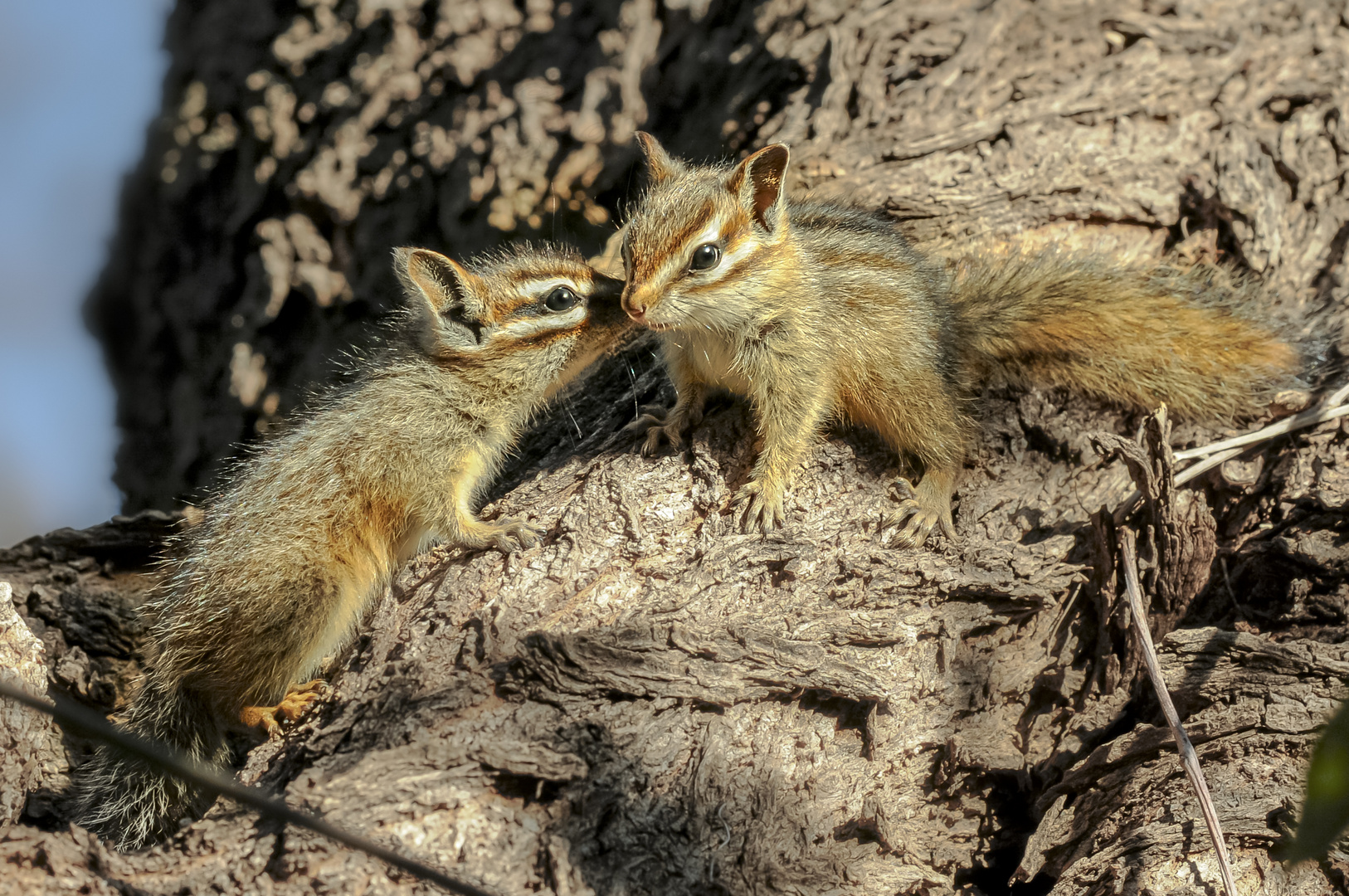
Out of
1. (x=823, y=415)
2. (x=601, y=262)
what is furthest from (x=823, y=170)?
(x=823, y=415)

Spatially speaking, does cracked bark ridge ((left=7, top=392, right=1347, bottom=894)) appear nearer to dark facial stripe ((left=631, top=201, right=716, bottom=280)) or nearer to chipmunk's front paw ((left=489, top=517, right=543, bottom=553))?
chipmunk's front paw ((left=489, top=517, right=543, bottom=553))

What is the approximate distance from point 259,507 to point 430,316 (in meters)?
1.00

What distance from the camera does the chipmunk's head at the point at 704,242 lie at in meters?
3.29

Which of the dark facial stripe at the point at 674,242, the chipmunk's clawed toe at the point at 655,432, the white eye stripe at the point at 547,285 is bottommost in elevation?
the chipmunk's clawed toe at the point at 655,432

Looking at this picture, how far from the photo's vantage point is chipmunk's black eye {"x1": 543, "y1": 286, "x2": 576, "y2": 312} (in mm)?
3799

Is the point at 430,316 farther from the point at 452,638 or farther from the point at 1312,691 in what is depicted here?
the point at 1312,691

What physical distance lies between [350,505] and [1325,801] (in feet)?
11.0

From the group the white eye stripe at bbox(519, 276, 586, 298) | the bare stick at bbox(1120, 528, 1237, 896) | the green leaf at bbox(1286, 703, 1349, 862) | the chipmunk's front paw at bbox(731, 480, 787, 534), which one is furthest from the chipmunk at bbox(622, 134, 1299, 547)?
the green leaf at bbox(1286, 703, 1349, 862)

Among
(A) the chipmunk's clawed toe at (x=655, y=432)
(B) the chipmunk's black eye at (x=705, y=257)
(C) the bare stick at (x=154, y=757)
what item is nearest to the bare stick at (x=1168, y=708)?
(A) the chipmunk's clawed toe at (x=655, y=432)

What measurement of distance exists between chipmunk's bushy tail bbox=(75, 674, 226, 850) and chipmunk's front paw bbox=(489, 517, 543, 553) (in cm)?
135

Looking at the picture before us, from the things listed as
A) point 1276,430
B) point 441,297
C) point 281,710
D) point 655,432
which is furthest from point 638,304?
point 1276,430

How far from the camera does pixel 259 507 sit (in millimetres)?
3617

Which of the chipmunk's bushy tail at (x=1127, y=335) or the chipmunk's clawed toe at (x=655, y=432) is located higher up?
the chipmunk's clawed toe at (x=655, y=432)

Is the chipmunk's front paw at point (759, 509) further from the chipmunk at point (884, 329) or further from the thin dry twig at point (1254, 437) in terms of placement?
the thin dry twig at point (1254, 437)
